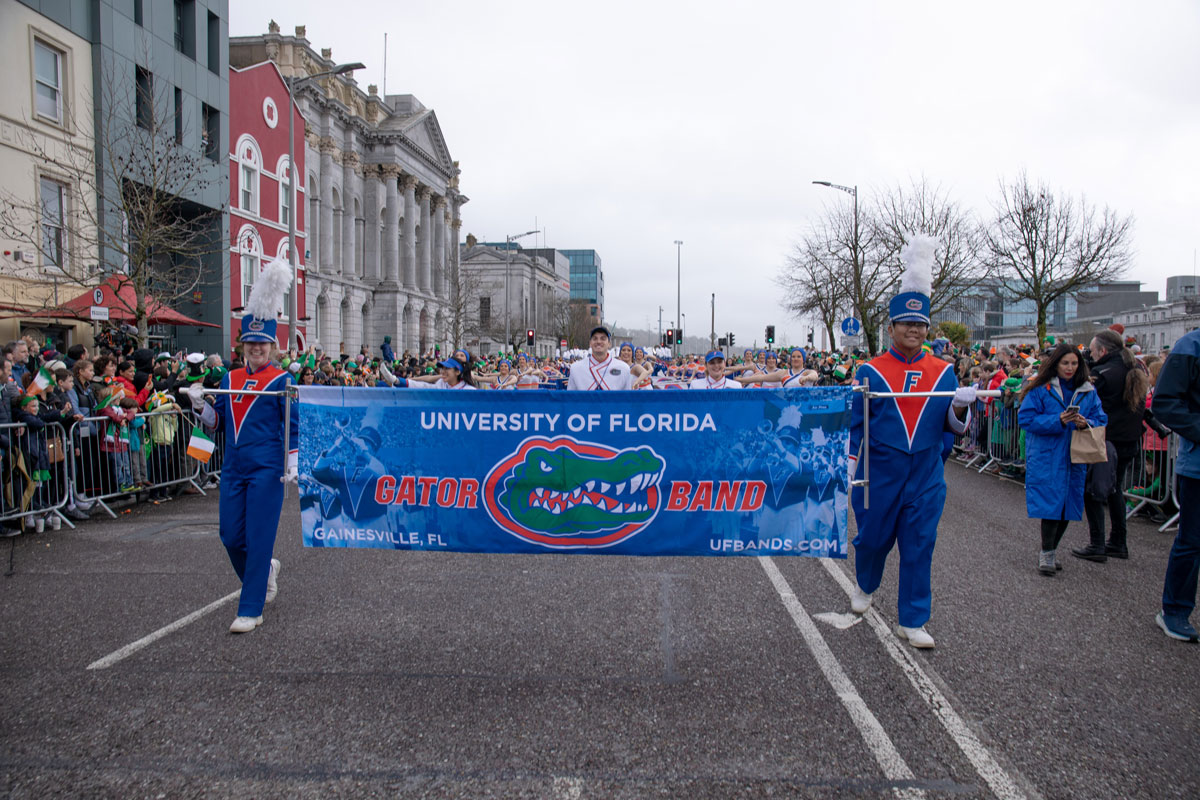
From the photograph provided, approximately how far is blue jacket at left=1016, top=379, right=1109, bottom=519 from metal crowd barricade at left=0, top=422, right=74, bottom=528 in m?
9.56

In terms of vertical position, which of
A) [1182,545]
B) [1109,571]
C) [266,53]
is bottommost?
[1109,571]

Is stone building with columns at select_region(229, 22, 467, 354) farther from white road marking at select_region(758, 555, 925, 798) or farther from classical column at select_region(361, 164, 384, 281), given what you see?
white road marking at select_region(758, 555, 925, 798)

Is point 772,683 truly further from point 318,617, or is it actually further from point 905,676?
point 318,617

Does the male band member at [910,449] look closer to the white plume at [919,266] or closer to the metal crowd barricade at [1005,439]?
the white plume at [919,266]

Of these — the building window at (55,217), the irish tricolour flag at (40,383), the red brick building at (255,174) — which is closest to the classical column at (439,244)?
the red brick building at (255,174)

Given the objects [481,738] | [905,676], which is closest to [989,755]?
[905,676]

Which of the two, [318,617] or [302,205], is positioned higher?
[302,205]

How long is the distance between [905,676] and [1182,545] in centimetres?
220

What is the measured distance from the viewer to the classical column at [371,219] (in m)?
57.5

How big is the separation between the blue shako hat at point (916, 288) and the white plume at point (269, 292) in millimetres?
4091

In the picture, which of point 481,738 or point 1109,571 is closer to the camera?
point 481,738

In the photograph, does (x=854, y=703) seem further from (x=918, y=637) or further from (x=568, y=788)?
(x=568, y=788)

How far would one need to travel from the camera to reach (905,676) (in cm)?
419

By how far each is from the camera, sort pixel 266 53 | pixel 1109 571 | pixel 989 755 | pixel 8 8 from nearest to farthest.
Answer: pixel 989 755
pixel 1109 571
pixel 8 8
pixel 266 53
